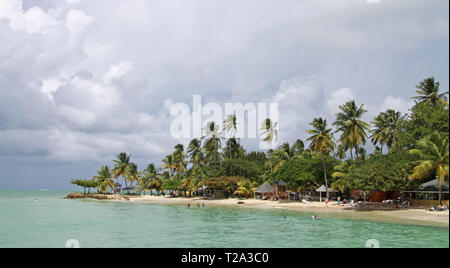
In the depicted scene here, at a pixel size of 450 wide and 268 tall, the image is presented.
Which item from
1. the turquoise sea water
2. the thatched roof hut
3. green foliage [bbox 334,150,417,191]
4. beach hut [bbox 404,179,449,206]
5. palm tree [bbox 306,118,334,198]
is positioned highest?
palm tree [bbox 306,118,334,198]

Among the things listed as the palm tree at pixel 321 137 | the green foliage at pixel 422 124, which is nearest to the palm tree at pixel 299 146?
the palm tree at pixel 321 137

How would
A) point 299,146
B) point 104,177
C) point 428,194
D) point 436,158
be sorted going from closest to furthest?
point 436,158 < point 428,194 < point 299,146 < point 104,177

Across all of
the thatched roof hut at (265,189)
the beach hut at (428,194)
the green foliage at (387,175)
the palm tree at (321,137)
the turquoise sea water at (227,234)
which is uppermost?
the palm tree at (321,137)

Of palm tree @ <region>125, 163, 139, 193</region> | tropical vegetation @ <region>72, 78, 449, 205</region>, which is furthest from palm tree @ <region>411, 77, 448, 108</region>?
palm tree @ <region>125, 163, 139, 193</region>

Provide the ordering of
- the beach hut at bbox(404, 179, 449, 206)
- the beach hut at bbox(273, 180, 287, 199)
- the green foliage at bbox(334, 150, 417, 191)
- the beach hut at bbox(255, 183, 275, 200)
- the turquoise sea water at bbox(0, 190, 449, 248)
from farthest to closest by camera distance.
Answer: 1. the beach hut at bbox(273, 180, 287, 199)
2. the beach hut at bbox(255, 183, 275, 200)
3. the green foliage at bbox(334, 150, 417, 191)
4. the beach hut at bbox(404, 179, 449, 206)
5. the turquoise sea water at bbox(0, 190, 449, 248)

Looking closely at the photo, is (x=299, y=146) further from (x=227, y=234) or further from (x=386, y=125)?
(x=227, y=234)

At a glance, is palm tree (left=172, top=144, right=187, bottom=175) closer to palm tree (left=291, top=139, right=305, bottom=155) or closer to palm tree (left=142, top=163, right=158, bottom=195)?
palm tree (left=142, top=163, right=158, bottom=195)

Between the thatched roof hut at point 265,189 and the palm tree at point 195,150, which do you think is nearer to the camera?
the thatched roof hut at point 265,189

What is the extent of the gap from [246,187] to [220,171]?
6830mm

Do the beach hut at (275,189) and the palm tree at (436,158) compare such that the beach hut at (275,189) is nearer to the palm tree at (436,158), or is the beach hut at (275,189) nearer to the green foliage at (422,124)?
the green foliage at (422,124)

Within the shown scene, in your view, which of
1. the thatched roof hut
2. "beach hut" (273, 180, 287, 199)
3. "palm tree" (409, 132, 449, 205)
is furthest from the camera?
"beach hut" (273, 180, 287, 199)

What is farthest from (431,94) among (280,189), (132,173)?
(132,173)
